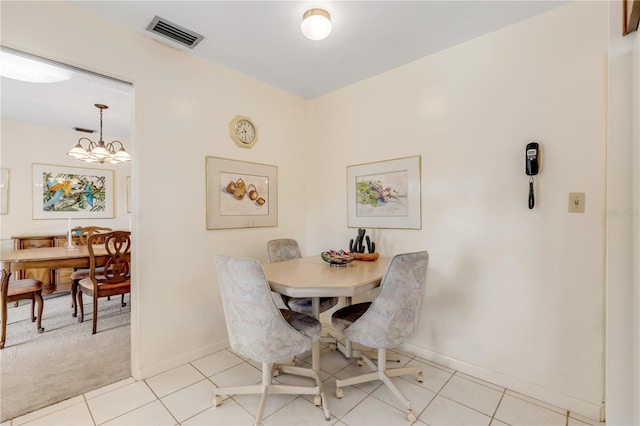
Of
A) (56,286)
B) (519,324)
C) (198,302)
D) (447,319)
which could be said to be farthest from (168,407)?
(56,286)

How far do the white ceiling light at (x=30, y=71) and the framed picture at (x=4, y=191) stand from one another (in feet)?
6.68

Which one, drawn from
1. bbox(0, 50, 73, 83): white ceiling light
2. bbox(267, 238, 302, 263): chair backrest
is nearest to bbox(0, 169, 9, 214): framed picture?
bbox(0, 50, 73, 83): white ceiling light

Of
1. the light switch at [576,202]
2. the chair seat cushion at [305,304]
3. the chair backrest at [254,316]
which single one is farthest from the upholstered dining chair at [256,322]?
the light switch at [576,202]

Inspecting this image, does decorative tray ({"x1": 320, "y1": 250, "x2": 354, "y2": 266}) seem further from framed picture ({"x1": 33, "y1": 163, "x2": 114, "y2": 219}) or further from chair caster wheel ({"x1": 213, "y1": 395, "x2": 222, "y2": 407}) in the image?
framed picture ({"x1": 33, "y1": 163, "x2": 114, "y2": 219})

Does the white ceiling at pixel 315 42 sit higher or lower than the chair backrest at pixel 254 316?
higher

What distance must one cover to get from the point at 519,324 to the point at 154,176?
2.85 meters

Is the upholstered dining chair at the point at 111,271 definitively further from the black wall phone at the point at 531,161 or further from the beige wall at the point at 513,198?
the black wall phone at the point at 531,161

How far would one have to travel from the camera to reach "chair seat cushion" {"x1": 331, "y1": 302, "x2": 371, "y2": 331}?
6.20 feet

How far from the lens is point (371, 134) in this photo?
2.78 metres

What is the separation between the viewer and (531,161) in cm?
186

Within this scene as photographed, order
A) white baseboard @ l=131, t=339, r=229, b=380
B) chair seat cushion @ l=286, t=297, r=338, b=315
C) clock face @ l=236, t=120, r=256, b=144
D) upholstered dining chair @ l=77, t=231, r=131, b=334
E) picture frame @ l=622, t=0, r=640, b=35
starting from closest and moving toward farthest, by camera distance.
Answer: picture frame @ l=622, t=0, r=640, b=35 < white baseboard @ l=131, t=339, r=229, b=380 < chair seat cushion @ l=286, t=297, r=338, b=315 < clock face @ l=236, t=120, r=256, b=144 < upholstered dining chair @ l=77, t=231, r=131, b=334

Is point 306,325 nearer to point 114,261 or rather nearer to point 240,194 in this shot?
point 240,194

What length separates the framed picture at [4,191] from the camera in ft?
13.0

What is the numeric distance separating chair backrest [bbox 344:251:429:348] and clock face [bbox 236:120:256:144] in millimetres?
1901
